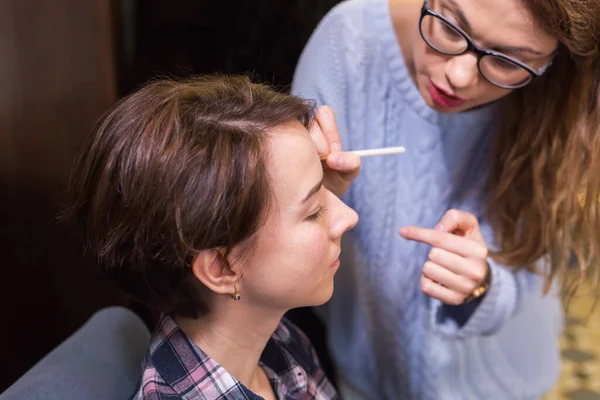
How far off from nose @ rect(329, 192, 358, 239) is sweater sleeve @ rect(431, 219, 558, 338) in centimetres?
35

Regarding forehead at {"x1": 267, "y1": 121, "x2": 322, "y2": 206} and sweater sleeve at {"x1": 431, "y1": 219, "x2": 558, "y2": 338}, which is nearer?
forehead at {"x1": 267, "y1": 121, "x2": 322, "y2": 206}


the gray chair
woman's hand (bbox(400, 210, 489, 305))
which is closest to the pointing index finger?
woman's hand (bbox(400, 210, 489, 305))

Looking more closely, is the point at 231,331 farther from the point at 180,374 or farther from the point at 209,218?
the point at 209,218

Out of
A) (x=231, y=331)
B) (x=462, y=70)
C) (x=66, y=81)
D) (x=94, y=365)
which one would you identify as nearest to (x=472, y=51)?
(x=462, y=70)

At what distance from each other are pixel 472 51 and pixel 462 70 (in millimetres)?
32

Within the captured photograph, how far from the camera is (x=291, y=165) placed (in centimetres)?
81

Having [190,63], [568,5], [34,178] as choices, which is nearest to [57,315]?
[34,178]

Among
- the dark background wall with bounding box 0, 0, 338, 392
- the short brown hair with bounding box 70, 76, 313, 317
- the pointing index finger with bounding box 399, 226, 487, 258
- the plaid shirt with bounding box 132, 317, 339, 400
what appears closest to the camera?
the short brown hair with bounding box 70, 76, 313, 317

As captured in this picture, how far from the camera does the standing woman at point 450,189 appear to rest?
997mm

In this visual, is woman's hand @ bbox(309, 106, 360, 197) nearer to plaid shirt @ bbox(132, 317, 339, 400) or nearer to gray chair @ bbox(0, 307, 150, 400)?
plaid shirt @ bbox(132, 317, 339, 400)

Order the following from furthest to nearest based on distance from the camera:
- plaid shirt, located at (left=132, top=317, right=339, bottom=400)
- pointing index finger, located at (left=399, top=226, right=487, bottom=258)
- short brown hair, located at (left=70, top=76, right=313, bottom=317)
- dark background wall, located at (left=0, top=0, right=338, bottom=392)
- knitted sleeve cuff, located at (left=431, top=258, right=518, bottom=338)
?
dark background wall, located at (left=0, top=0, right=338, bottom=392)
knitted sleeve cuff, located at (left=431, top=258, right=518, bottom=338)
pointing index finger, located at (left=399, top=226, right=487, bottom=258)
plaid shirt, located at (left=132, top=317, right=339, bottom=400)
short brown hair, located at (left=70, top=76, right=313, bottom=317)

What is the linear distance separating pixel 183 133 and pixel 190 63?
2.93ft

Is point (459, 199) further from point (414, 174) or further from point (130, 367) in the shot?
point (130, 367)

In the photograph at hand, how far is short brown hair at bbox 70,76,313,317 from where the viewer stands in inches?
29.4
